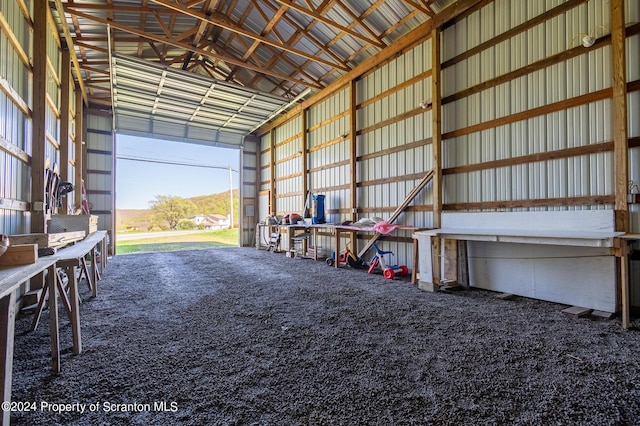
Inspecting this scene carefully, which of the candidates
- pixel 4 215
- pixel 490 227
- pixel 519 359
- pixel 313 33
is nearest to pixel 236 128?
pixel 313 33

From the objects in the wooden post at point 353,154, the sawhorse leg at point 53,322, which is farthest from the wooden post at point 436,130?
the sawhorse leg at point 53,322

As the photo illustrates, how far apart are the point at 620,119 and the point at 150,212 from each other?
19.1m

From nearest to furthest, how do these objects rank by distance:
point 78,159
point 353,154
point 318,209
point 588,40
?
1. point 588,40
2. point 353,154
3. point 78,159
4. point 318,209

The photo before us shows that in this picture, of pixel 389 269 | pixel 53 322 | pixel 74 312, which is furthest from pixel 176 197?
pixel 53 322

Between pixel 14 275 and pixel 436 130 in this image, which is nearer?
pixel 14 275

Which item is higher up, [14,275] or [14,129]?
[14,129]

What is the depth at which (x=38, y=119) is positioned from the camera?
14.2ft

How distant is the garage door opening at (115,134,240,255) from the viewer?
13273 mm

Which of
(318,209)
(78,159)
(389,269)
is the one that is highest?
(78,159)

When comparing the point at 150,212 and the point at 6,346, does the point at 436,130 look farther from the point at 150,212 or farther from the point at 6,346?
the point at 150,212

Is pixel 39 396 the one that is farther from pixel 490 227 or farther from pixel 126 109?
pixel 126 109

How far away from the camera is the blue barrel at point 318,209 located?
8344 mm

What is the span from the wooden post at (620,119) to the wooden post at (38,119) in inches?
297

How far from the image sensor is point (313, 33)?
7.25 metres
